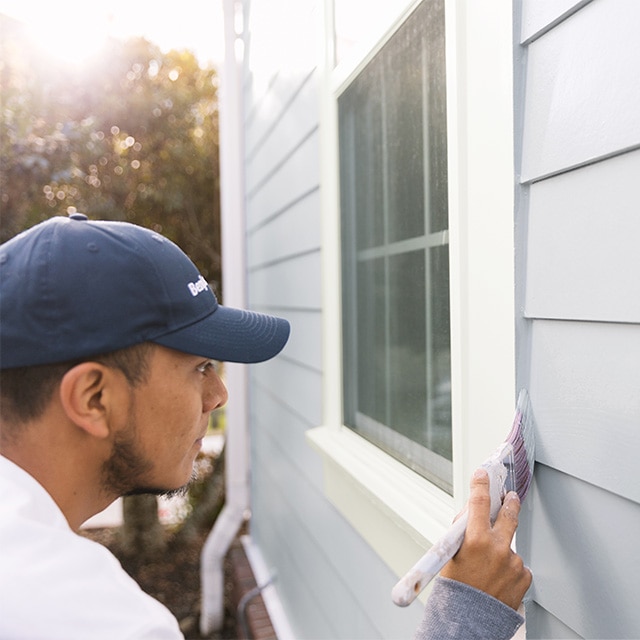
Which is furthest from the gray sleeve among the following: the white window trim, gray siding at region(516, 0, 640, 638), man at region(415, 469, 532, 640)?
the white window trim

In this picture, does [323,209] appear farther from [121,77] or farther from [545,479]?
[121,77]

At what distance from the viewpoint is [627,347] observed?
2.80 ft

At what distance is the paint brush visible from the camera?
844mm

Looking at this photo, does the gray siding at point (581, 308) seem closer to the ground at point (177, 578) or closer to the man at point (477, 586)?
the man at point (477, 586)

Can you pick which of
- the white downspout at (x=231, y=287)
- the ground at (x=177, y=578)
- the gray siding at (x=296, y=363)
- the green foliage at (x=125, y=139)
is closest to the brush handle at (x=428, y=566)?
the gray siding at (x=296, y=363)

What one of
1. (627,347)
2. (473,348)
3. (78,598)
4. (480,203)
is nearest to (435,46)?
(480,203)

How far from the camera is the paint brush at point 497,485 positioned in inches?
33.2

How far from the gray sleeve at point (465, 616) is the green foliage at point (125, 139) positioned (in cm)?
558

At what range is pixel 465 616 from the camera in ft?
3.07

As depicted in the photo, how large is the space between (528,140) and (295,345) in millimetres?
1944

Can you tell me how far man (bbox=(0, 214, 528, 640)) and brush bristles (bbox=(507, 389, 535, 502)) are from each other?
72 mm

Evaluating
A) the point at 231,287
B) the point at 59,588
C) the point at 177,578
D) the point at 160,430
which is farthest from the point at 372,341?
the point at 177,578

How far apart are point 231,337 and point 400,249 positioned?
1.98 ft

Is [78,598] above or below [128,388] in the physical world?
below
